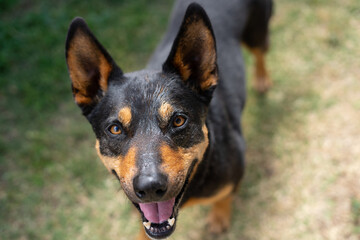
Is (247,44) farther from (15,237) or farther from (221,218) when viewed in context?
(15,237)

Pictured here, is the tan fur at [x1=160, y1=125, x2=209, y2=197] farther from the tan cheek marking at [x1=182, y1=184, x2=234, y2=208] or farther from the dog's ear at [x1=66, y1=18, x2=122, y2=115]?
the dog's ear at [x1=66, y1=18, x2=122, y2=115]

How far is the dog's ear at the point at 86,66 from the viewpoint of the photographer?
2824 mm

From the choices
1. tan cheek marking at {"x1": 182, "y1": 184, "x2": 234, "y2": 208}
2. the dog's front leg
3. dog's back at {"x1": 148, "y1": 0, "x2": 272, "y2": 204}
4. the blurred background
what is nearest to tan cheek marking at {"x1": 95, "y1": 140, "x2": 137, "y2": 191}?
dog's back at {"x1": 148, "y1": 0, "x2": 272, "y2": 204}

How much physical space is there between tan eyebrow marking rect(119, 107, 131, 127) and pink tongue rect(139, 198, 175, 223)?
68cm

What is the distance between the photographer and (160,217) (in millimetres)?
2807

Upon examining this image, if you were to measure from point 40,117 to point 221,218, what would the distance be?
3226 mm

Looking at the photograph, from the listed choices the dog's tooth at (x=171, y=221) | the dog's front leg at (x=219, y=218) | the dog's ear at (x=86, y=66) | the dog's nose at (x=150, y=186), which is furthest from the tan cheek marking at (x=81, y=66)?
the dog's front leg at (x=219, y=218)

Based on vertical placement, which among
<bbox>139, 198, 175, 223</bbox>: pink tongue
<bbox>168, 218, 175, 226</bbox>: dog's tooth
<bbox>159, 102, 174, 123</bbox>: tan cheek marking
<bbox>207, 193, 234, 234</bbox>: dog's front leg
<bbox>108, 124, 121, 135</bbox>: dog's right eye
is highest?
<bbox>159, 102, 174, 123</bbox>: tan cheek marking

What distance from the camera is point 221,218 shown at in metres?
4.21

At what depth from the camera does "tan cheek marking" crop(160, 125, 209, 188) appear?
2514 millimetres

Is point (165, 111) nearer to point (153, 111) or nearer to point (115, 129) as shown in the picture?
point (153, 111)

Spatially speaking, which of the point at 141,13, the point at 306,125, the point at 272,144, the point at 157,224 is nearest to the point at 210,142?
the point at 157,224

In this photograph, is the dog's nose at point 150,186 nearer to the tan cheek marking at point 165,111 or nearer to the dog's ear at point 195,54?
the tan cheek marking at point 165,111

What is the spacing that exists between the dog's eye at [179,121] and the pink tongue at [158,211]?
60cm
